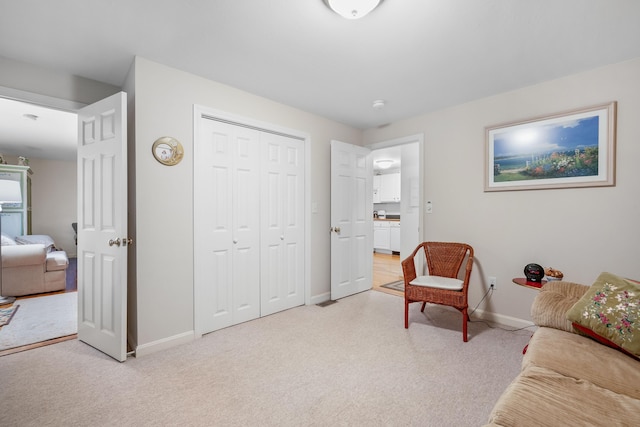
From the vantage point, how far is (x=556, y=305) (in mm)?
1771

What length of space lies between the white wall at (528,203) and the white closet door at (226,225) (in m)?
2.09

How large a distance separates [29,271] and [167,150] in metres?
3.24

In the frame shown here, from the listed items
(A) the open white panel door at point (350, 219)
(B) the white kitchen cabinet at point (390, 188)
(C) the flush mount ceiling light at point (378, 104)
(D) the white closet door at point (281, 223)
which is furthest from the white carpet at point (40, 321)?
(B) the white kitchen cabinet at point (390, 188)

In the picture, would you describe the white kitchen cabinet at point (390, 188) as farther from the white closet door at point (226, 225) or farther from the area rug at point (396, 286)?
the white closet door at point (226, 225)

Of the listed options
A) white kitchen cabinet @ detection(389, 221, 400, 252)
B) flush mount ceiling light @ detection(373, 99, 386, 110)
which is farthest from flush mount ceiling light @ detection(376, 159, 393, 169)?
flush mount ceiling light @ detection(373, 99, 386, 110)

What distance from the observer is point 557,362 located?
52.6 inches

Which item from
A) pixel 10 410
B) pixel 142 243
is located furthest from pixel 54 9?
pixel 10 410

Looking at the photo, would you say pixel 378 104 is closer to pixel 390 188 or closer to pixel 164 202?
pixel 164 202

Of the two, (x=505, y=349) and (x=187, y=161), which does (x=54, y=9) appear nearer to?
(x=187, y=161)

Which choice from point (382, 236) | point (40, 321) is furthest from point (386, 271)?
point (40, 321)

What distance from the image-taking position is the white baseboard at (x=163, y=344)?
7.53 ft

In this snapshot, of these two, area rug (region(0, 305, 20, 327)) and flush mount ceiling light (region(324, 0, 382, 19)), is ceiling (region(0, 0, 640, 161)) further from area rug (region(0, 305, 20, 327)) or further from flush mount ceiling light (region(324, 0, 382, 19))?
area rug (region(0, 305, 20, 327))

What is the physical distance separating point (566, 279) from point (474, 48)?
7.15ft

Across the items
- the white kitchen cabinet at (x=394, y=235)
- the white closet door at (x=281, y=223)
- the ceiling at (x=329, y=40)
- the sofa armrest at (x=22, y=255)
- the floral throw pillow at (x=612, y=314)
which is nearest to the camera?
the floral throw pillow at (x=612, y=314)
